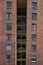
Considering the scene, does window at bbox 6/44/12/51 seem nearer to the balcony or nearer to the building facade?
the building facade

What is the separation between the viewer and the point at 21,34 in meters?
28.9

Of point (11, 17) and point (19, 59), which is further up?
point (11, 17)

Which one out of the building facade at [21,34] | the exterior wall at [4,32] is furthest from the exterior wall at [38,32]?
the exterior wall at [4,32]

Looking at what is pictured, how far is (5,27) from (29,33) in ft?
11.9

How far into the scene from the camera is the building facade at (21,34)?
2797 centimetres

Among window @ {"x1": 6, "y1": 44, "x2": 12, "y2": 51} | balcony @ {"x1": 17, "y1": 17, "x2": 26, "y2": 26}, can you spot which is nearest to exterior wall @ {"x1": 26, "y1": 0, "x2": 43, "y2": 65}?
balcony @ {"x1": 17, "y1": 17, "x2": 26, "y2": 26}

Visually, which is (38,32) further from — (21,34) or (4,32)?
(4,32)

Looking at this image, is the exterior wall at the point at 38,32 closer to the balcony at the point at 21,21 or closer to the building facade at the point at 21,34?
the building facade at the point at 21,34

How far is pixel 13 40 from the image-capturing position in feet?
92.1

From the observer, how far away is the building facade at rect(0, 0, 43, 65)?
2797cm

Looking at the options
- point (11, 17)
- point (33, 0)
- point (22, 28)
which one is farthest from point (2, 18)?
point (33, 0)

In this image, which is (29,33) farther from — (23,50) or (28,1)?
(28,1)

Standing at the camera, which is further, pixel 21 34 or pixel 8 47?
pixel 21 34

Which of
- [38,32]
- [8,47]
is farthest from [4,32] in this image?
[38,32]
